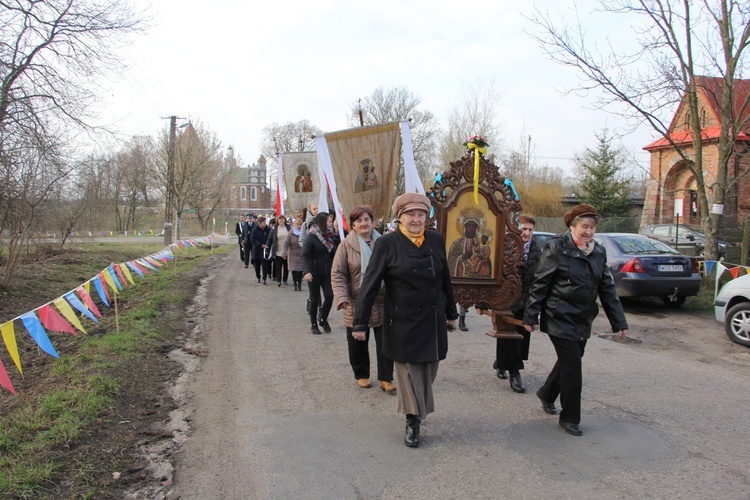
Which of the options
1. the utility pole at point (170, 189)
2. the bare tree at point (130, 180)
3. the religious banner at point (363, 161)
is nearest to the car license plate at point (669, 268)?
the religious banner at point (363, 161)

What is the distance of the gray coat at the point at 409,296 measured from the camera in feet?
13.2

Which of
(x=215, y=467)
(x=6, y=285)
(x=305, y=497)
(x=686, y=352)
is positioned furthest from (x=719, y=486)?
(x=6, y=285)

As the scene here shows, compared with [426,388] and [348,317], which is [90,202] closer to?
[348,317]

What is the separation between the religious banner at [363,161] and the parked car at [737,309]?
5480 mm

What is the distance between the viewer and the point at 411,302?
13.3 ft

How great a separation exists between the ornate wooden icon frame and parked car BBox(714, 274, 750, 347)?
4630mm

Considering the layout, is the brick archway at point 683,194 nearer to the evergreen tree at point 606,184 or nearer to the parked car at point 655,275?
the evergreen tree at point 606,184

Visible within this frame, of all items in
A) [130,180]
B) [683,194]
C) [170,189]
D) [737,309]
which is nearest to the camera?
[737,309]

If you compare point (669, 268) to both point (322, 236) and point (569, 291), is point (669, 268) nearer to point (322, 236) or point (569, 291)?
point (322, 236)

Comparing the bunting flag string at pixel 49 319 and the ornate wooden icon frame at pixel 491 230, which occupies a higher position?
the ornate wooden icon frame at pixel 491 230

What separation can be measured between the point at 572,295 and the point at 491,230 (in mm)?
1231

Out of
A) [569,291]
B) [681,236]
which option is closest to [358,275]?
[569,291]

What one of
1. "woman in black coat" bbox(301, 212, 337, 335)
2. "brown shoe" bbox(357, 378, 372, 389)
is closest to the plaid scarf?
"woman in black coat" bbox(301, 212, 337, 335)

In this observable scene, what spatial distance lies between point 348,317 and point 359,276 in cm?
44
